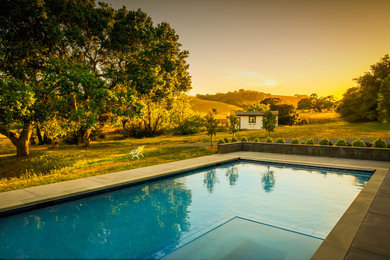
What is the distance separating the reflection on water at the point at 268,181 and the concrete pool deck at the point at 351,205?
212 centimetres

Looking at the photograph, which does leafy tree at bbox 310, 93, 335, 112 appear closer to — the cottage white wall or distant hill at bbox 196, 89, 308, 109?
the cottage white wall

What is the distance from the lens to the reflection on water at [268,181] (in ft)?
28.7

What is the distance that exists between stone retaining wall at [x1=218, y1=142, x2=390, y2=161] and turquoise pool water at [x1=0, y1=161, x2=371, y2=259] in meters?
3.67

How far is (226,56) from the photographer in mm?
26891

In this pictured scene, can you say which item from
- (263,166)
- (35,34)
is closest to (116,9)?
(35,34)

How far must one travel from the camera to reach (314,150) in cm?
1388

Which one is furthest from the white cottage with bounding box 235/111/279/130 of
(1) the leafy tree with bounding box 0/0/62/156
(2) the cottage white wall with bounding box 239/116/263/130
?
(1) the leafy tree with bounding box 0/0/62/156

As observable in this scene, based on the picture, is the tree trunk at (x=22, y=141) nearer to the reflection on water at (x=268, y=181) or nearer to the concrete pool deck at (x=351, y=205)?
the concrete pool deck at (x=351, y=205)

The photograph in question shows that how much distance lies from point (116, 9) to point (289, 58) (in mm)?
19327

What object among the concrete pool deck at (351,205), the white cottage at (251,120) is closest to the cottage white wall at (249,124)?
the white cottage at (251,120)

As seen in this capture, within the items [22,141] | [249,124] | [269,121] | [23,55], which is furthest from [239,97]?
[23,55]

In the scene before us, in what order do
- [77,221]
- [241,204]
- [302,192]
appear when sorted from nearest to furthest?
[77,221] < [241,204] < [302,192]

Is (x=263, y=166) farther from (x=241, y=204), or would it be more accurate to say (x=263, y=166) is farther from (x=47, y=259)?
(x=47, y=259)

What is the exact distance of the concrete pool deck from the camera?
11.6 feet
